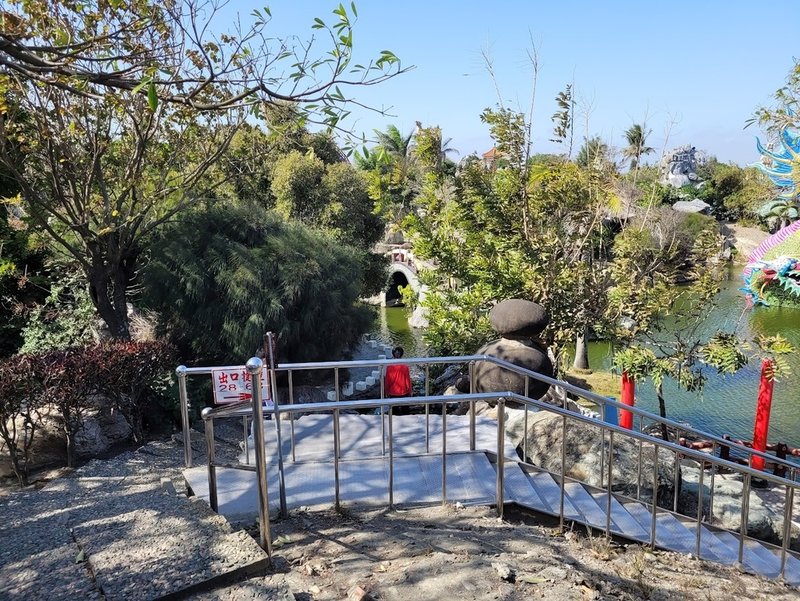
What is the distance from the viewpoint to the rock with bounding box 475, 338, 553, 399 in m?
7.04

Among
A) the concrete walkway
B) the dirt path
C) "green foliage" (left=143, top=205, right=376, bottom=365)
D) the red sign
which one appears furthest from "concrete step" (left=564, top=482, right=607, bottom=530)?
"green foliage" (left=143, top=205, right=376, bottom=365)

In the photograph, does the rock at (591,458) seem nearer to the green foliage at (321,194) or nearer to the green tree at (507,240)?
the green tree at (507,240)

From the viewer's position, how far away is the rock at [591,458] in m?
5.27

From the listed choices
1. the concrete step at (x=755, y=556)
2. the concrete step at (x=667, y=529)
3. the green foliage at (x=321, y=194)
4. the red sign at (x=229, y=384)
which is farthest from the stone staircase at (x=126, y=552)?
the green foliage at (x=321, y=194)

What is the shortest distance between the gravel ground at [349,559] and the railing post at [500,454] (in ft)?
0.38

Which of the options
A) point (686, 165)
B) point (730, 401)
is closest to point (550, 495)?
point (730, 401)

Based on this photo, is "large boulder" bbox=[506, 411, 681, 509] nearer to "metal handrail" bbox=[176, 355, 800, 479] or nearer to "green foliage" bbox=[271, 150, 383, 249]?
"metal handrail" bbox=[176, 355, 800, 479]

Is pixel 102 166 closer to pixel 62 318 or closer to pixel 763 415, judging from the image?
pixel 62 318

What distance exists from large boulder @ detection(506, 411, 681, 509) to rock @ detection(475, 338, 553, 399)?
1.22 meters

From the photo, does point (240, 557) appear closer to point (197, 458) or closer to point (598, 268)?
point (197, 458)

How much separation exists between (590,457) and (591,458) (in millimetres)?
12

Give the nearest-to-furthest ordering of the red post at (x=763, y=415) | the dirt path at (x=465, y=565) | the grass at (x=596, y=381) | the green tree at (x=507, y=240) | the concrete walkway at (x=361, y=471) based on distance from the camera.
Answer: the dirt path at (x=465, y=565) < the concrete walkway at (x=361, y=471) < the red post at (x=763, y=415) < the green tree at (x=507, y=240) < the grass at (x=596, y=381)

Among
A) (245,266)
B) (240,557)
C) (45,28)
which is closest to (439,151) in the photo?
(245,266)

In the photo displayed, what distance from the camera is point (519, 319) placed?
7496 millimetres
